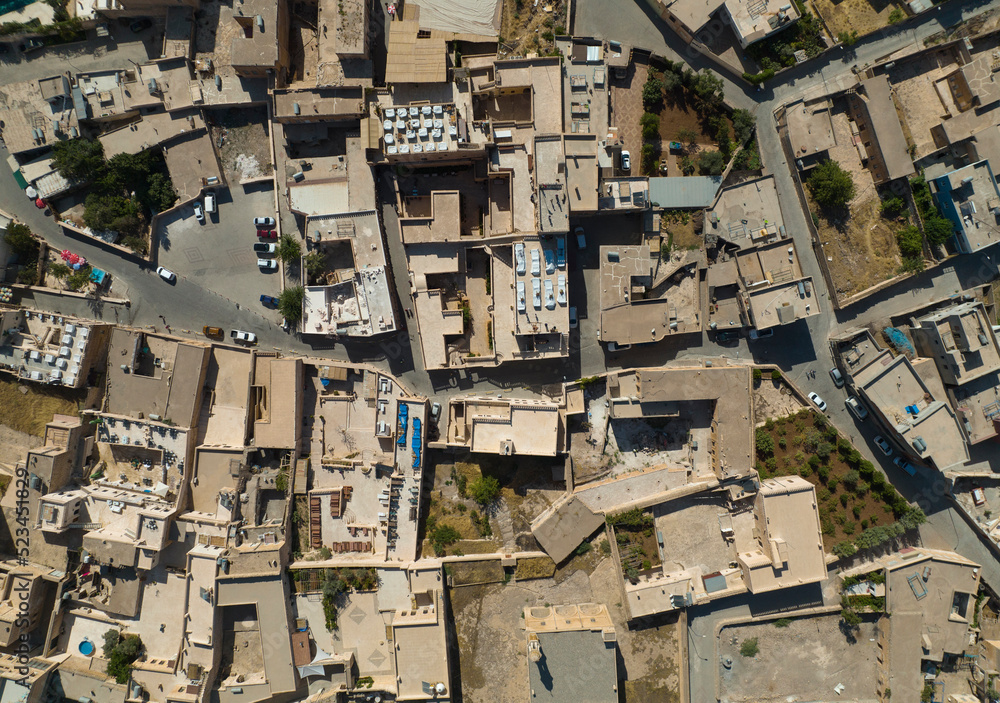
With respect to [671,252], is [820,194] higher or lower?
higher

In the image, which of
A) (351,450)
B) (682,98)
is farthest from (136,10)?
(682,98)

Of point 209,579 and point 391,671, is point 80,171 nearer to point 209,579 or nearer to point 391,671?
point 209,579

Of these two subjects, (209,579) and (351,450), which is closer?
(209,579)

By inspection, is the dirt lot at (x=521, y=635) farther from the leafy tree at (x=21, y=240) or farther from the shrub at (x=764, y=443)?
the leafy tree at (x=21, y=240)

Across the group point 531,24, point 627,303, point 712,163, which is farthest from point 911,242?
point 531,24

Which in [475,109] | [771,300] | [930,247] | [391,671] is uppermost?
[475,109]
